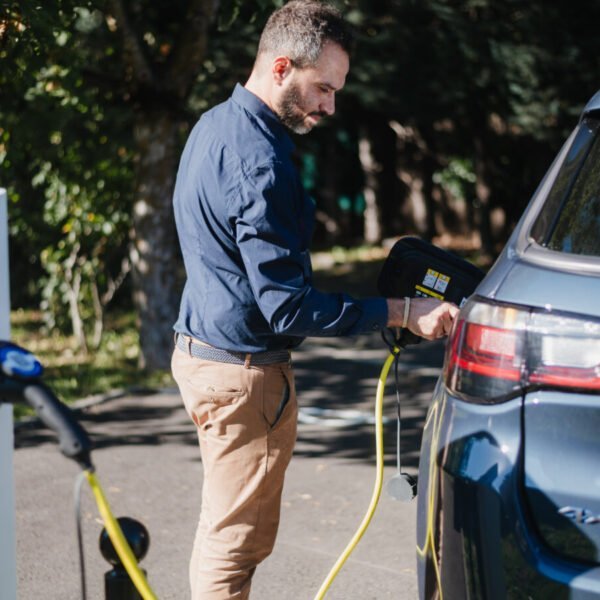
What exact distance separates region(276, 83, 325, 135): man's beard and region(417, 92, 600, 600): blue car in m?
0.76

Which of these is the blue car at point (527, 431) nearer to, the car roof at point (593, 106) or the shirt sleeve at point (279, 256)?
the car roof at point (593, 106)

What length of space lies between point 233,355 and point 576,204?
1028mm

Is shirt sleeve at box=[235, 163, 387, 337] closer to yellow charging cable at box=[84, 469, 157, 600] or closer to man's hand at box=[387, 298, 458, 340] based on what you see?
man's hand at box=[387, 298, 458, 340]

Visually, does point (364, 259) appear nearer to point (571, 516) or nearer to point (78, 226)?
point (78, 226)

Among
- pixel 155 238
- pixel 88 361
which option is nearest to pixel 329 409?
pixel 155 238

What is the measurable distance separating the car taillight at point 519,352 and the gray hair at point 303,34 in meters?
0.85

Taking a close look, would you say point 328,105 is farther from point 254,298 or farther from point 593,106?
point 593,106

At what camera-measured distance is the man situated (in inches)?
108

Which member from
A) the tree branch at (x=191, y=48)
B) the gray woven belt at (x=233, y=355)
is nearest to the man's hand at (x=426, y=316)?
the gray woven belt at (x=233, y=355)

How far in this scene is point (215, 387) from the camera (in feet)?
9.65

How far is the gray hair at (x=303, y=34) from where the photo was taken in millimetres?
2801

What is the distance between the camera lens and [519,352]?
7.59 feet

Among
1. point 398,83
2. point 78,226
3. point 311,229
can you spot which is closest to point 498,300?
→ point 311,229

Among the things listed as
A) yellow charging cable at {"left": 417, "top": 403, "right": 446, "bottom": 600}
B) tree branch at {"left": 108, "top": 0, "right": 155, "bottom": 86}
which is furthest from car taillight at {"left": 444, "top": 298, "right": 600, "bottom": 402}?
tree branch at {"left": 108, "top": 0, "right": 155, "bottom": 86}
